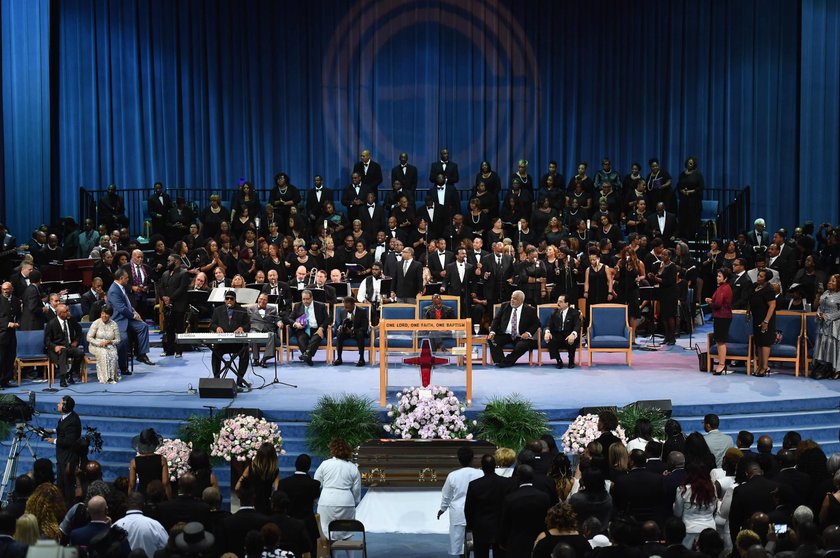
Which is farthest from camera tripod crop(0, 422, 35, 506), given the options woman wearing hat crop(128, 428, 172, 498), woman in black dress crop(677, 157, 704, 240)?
woman in black dress crop(677, 157, 704, 240)

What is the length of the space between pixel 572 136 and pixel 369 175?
5.15 metres

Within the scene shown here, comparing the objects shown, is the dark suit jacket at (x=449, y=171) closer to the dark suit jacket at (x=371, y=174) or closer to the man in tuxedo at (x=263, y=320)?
the dark suit jacket at (x=371, y=174)

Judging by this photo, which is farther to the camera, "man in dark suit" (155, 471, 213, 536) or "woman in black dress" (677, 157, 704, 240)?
"woman in black dress" (677, 157, 704, 240)

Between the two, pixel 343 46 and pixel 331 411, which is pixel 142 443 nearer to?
pixel 331 411

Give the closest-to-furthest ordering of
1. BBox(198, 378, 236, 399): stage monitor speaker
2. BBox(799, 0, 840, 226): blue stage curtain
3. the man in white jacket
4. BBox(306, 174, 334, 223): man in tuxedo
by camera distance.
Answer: the man in white jacket
BBox(198, 378, 236, 399): stage monitor speaker
BBox(799, 0, 840, 226): blue stage curtain
BBox(306, 174, 334, 223): man in tuxedo

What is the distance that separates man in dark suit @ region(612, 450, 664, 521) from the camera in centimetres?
862

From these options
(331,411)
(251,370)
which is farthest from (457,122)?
(331,411)

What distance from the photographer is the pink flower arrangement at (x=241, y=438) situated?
37.7 ft

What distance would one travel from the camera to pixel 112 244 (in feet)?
64.8

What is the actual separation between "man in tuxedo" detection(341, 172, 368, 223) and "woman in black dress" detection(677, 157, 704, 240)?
6.12 meters

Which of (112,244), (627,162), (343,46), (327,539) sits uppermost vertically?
(343,46)

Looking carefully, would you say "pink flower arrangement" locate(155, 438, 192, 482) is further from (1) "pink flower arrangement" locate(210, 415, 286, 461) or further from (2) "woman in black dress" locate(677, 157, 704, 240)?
(2) "woman in black dress" locate(677, 157, 704, 240)

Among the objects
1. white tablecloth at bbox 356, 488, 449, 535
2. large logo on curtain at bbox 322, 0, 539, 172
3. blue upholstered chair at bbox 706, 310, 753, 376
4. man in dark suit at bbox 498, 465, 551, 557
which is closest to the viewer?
man in dark suit at bbox 498, 465, 551, 557

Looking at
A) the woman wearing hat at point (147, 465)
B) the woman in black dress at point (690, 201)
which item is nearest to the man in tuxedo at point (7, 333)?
the woman wearing hat at point (147, 465)
